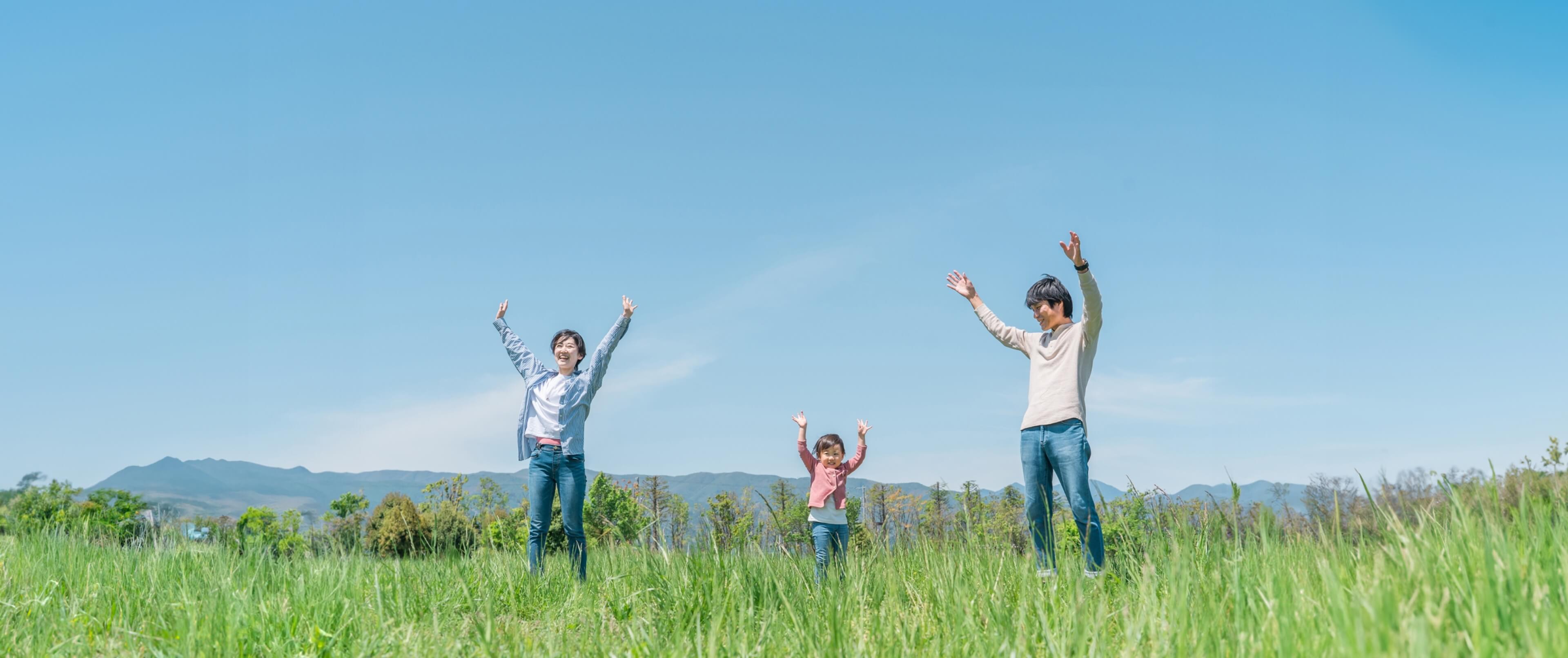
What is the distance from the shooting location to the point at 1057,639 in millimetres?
2596

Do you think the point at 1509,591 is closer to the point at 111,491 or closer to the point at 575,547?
the point at 575,547

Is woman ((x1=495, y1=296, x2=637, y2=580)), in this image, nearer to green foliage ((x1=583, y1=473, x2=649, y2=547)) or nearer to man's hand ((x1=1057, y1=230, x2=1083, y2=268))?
man's hand ((x1=1057, y1=230, x2=1083, y2=268))

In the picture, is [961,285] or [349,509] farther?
[349,509]

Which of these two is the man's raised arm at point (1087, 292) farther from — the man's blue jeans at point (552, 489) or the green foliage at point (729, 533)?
the man's blue jeans at point (552, 489)

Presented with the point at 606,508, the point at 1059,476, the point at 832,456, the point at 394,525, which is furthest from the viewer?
the point at 394,525

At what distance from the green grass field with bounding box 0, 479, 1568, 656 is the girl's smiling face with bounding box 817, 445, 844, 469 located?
10.5ft

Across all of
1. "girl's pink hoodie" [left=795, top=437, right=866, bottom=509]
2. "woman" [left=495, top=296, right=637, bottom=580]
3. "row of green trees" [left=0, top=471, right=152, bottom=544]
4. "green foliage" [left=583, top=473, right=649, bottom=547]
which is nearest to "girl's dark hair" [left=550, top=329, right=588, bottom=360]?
"woman" [left=495, top=296, right=637, bottom=580]

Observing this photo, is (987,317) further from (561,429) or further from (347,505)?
(347,505)

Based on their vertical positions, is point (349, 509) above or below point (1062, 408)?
below

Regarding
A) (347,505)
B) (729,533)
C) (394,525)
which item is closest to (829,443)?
(729,533)

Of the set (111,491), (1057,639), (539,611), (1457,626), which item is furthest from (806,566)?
(111,491)

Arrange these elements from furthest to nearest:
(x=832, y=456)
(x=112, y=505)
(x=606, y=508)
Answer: (x=112, y=505)
(x=606, y=508)
(x=832, y=456)

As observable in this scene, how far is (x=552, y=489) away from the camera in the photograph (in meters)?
6.21

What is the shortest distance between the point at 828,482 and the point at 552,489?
2.42 m
